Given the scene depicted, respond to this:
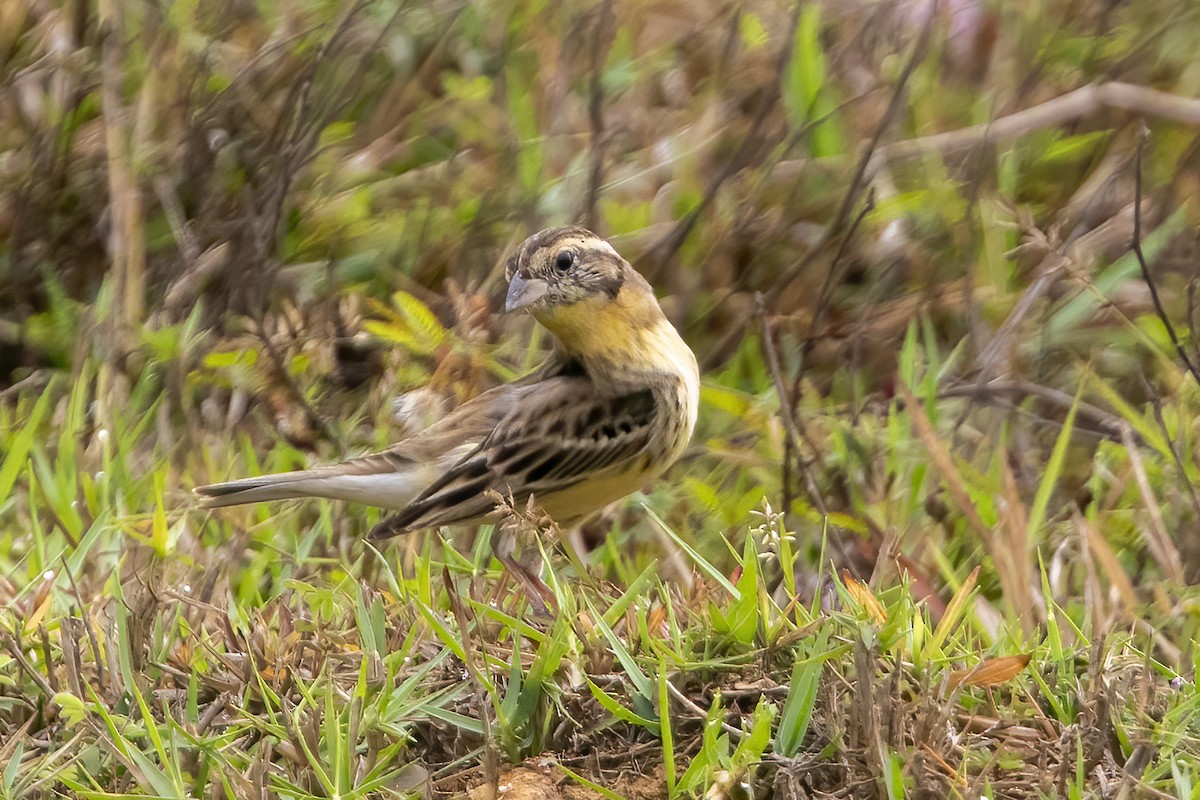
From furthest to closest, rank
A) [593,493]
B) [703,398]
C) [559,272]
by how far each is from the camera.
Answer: [703,398]
[593,493]
[559,272]

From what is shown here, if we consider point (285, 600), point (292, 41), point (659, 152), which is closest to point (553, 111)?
point (659, 152)

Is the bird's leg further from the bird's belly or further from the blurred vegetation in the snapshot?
the bird's belly

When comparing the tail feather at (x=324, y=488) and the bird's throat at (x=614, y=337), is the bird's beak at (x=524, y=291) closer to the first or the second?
the bird's throat at (x=614, y=337)

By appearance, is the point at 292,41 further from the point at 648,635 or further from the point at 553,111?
the point at 648,635

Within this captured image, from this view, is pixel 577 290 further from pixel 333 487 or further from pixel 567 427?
pixel 333 487

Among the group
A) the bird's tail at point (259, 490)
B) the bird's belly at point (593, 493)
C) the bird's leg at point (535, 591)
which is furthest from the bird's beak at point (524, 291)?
the bird's leg at point (535, 591)

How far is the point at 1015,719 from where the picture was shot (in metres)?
2.98

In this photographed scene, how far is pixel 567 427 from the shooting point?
4.52 m

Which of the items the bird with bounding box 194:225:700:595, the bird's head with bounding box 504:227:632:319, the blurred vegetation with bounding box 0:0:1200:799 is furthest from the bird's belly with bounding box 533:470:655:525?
the bird's head with bounding box 504:227:632:319

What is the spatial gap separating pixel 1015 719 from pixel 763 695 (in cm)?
46

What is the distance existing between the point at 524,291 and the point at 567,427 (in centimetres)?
40

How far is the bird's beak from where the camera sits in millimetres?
4363

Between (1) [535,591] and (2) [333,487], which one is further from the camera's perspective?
(2) [333,487]

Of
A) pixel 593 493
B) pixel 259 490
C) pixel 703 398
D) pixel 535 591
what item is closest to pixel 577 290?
pixel 593 493
